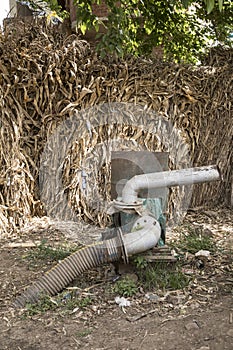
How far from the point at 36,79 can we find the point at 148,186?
7.17ft

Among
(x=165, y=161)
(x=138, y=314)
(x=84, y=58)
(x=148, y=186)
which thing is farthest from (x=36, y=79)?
(x=138, y=314)

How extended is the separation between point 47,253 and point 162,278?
1245 mm

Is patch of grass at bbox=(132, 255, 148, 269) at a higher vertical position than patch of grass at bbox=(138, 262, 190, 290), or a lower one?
higher

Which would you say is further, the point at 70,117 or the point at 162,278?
the point at 70,117

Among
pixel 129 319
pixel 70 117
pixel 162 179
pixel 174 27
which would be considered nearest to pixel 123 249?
pixel 129 319

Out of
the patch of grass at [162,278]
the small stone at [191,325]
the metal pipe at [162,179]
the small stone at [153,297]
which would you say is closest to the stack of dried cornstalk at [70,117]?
the metal pipe at [162,179]

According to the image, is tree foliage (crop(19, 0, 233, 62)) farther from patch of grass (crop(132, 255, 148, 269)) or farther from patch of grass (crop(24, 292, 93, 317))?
patch of grass (crop(24, 292, 93, 317))

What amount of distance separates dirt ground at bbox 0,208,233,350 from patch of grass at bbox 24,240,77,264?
9.5 inches

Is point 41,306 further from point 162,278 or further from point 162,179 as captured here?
point 162,179

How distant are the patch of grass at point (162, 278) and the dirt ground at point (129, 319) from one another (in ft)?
0.21

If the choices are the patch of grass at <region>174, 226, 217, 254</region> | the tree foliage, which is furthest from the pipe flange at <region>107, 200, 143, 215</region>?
the tree foliage

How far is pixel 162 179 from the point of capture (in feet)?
11.3

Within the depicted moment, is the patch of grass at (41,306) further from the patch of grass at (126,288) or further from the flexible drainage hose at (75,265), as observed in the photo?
the patch of grass at (126,288)

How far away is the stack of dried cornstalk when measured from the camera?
4797mm
